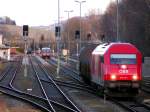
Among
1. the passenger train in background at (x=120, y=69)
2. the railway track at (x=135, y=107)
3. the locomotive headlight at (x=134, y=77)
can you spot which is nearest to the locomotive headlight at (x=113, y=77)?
the passenger train in background at (x=120, y=69)

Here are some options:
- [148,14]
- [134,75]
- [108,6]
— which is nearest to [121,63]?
[134,75]

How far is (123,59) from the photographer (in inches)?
1115

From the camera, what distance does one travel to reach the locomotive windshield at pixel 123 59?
28.2 meters

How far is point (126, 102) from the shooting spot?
26.8 metres

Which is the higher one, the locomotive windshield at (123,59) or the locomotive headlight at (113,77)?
the locomotive windshield at (123,59)

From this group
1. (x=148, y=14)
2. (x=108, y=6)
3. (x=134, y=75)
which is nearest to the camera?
(x=134, y=75)

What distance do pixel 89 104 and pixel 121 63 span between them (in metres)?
3.31

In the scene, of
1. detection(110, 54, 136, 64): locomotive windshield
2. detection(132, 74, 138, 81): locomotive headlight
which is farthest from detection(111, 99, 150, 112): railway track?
A: detection(110, 54, 136, 64): locomotive windshield

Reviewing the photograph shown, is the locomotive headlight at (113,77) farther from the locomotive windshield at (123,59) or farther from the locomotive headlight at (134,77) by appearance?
the locomotive headlight at (134,77)

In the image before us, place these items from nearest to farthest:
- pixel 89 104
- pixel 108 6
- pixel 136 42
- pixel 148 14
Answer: pixel 89 104 < pixel 148 14 < pixel 136 42 < pixel 108 6

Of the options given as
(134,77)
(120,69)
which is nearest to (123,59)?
(120,69)

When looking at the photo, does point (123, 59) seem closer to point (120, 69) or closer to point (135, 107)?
point (120, 69)

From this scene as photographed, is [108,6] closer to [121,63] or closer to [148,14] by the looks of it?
[148,14]

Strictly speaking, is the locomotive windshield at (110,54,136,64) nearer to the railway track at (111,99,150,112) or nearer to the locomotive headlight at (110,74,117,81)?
the locomotive headlight at (110,74,117,81)
